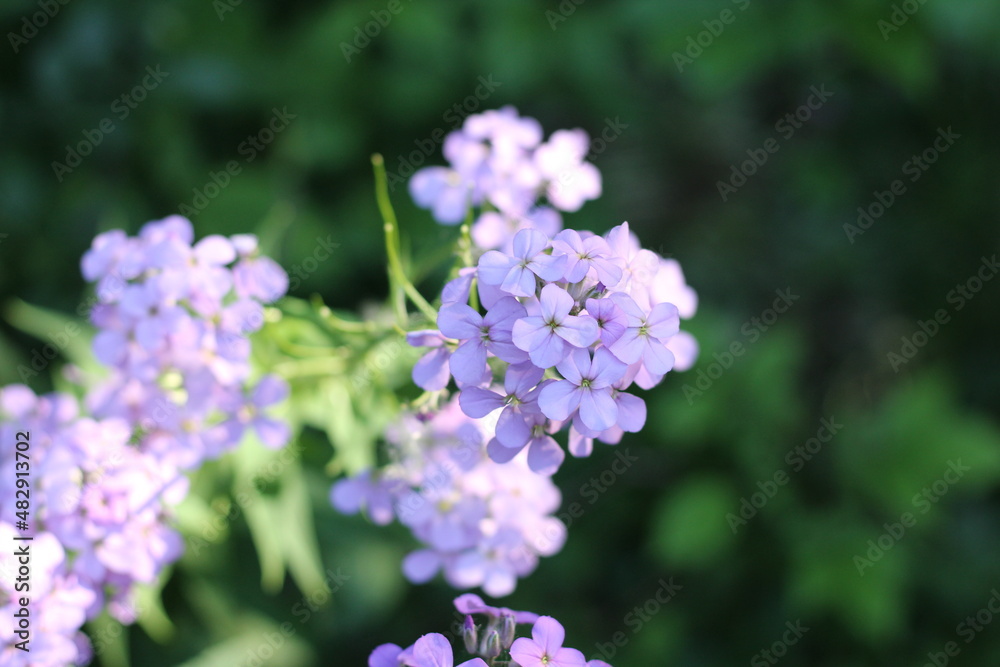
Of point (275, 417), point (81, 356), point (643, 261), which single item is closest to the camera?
point (643, 261)

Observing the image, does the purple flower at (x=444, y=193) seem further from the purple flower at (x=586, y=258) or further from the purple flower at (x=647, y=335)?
the purple flower at (x=647, y=335)

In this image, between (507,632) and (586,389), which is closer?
(586,389)

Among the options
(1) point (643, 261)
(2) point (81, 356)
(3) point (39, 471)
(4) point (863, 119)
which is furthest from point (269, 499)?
(4) point (863, 119)

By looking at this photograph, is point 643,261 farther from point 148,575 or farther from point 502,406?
point 148,575

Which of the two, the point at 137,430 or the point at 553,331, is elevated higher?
the point at 553,331

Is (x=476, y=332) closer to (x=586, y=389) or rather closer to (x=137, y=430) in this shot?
(x=586, y=389)

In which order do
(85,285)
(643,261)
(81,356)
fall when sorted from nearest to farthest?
1. (643,261)
2. (81,356)
3. (85,285)

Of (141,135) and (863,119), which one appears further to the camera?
(863,119)

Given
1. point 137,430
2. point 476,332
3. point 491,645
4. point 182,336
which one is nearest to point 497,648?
point 491,645
